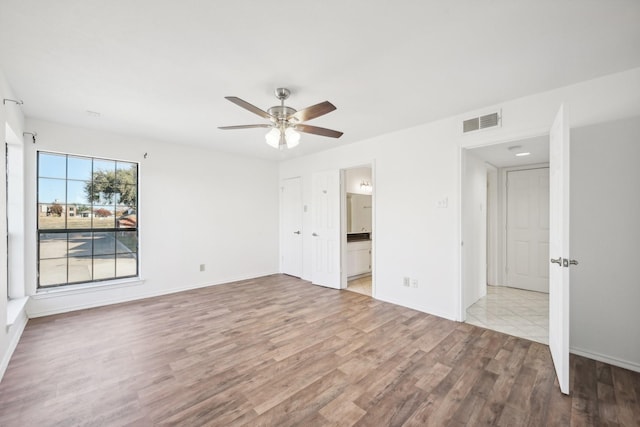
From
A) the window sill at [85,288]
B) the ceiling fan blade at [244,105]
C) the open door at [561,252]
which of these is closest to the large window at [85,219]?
the window sill at [85,288]

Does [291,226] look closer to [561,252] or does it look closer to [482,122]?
[482,122]

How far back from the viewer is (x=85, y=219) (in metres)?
3.86

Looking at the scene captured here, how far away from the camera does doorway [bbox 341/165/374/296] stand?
16.5ft

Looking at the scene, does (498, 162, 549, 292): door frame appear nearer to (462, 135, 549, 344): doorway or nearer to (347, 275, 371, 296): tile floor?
(462, 135, 549, 344): doorway

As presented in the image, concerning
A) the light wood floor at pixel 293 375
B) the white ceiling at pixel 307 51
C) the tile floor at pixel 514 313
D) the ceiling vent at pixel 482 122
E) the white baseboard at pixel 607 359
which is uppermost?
the white ceiling at pixel 307 51

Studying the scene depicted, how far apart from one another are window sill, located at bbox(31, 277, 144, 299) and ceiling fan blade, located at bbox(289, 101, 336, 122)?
12.1 ft

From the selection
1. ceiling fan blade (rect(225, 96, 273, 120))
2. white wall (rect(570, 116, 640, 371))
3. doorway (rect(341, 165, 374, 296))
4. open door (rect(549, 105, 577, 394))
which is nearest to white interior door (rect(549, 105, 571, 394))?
open door (rect(549, 105, 577, 394))

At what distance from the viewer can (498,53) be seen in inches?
80.0

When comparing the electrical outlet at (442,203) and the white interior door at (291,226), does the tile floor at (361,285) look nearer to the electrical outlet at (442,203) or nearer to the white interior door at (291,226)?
the white interior door at (291,226)

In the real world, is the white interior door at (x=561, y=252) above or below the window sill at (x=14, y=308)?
above

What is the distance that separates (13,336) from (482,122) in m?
5.37

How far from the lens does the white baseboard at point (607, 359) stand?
2240 millimetres

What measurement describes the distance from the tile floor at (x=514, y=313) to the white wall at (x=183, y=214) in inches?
157

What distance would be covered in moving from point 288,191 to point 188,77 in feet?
11.6
